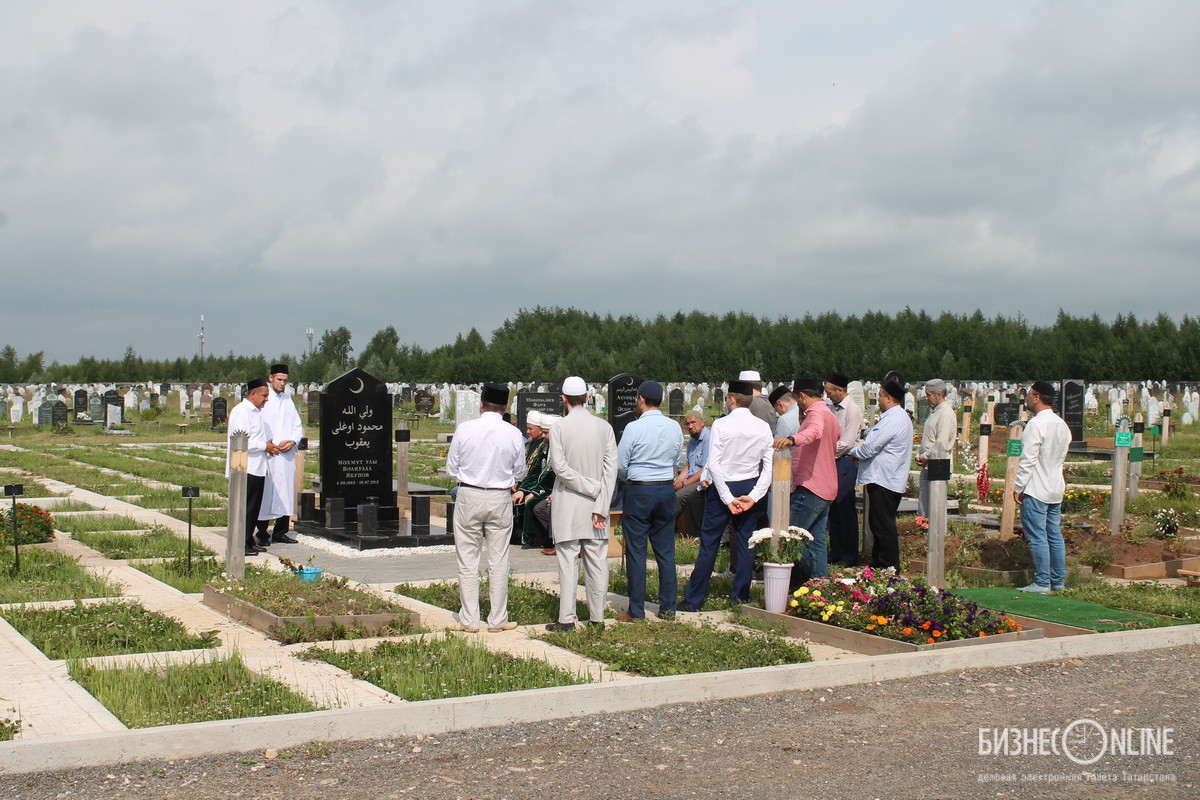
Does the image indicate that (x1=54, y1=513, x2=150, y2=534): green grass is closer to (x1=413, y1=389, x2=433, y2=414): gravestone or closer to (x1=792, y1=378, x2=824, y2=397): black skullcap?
(x1=792, y1=378, x2=824, y2=397): black skullcap

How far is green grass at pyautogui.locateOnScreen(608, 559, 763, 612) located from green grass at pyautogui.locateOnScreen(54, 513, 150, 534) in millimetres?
6333

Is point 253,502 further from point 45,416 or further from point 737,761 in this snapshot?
point 45,416

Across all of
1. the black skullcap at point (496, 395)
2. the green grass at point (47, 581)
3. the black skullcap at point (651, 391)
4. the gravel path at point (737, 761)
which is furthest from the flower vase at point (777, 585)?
the green grass at point (47, 581)

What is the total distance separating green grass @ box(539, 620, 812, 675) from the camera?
21.7ft

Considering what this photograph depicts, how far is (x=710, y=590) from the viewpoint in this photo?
9.31m

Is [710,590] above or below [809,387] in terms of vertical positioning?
below

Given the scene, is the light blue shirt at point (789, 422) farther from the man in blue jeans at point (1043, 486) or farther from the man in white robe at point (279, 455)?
the man in white robe at point (279, 455)

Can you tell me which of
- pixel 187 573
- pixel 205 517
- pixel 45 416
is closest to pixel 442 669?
pixel 187 573

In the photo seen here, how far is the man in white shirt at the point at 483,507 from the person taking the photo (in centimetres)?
779

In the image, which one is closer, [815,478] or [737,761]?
[737,761]

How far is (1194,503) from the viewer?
14039 mm

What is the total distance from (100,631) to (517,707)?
3203 mm

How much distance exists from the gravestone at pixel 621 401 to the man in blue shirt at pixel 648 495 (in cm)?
901

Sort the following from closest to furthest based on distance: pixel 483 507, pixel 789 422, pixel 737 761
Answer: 1. pixel 737 761
2. pixel 483 507
3. pixel 789 422
